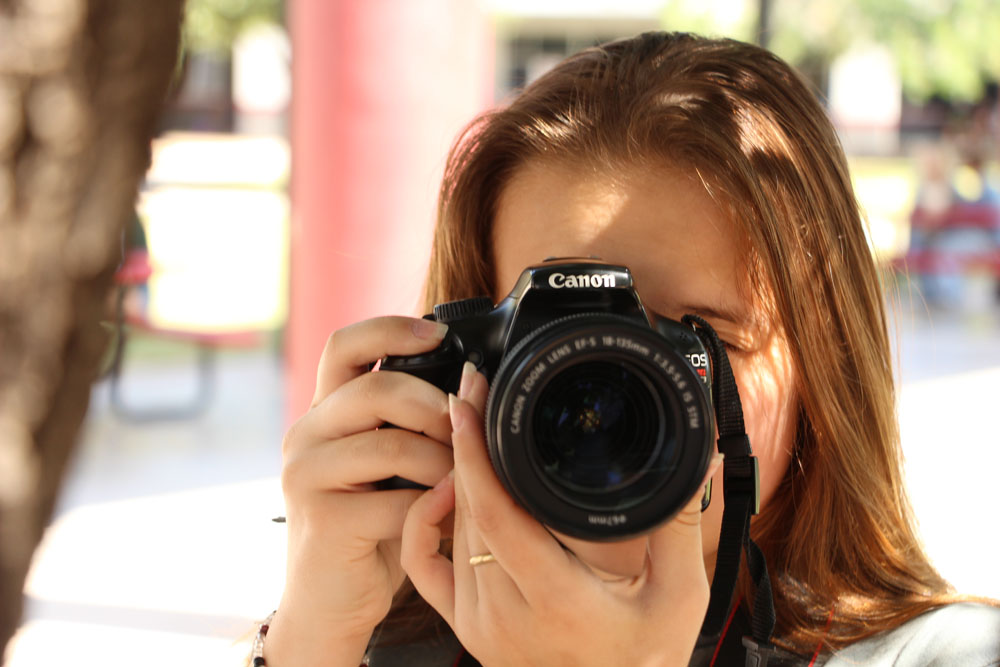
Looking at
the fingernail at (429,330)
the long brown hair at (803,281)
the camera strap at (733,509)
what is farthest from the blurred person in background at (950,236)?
the fingernail at (429,330)

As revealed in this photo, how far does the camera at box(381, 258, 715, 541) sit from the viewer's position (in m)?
1.10

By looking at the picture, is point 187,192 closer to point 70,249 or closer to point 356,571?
point 70,249

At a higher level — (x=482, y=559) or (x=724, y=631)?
(x=482, y=559)

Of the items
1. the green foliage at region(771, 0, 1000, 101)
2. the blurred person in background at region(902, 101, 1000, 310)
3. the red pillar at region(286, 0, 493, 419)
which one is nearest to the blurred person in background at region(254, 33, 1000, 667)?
the red pillar at region(286, 0, 493, 419)

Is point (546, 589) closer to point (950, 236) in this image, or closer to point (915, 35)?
point (950, 236)

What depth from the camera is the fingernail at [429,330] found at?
130 cm

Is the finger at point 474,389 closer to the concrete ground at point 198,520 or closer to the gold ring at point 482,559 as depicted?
the gold ring at point 482,559

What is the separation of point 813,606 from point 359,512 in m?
0.63

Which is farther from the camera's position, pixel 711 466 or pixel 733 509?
pixel 733 509

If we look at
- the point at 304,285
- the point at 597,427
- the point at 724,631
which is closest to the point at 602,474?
the point at 597,427

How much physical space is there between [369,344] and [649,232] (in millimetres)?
373

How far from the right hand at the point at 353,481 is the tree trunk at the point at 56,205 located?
1.31 m

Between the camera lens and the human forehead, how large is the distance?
0.20m

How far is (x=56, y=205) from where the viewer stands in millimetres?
2389
